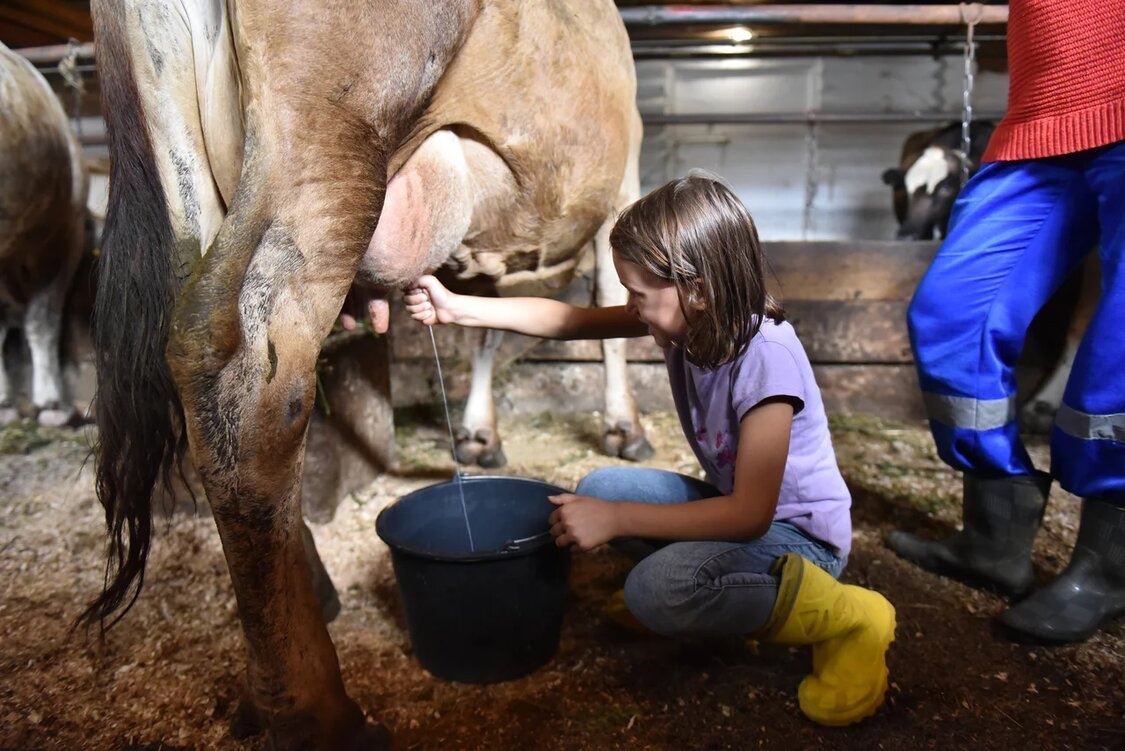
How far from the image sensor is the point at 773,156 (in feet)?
21.8

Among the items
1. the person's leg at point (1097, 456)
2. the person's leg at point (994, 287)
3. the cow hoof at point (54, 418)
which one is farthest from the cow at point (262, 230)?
the cow hoof at point (54, 418)

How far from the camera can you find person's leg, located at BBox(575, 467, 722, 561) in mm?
1533

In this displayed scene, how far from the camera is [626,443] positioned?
8.95ft

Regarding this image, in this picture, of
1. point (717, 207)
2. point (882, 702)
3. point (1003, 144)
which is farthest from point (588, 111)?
point (882, 702)

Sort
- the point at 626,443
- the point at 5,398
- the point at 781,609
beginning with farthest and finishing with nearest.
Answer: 1. the point at 5,398
2. the point at 626,443
3. the point at 781,609

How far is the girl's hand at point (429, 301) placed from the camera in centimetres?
150

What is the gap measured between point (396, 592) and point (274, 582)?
0.70m

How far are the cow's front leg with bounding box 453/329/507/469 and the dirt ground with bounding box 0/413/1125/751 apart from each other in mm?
638

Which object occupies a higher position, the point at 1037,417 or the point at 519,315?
the point at 519,315

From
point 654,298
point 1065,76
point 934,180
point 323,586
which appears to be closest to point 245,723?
point 323,586

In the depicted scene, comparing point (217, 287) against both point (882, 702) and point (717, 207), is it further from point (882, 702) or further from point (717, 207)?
point (882, 702)

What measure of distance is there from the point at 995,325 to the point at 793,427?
609mm

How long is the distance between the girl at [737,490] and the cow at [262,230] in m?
0.39

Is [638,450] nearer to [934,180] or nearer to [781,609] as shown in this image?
[781,609]
